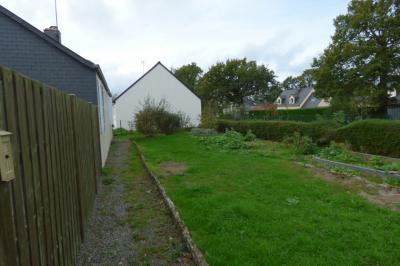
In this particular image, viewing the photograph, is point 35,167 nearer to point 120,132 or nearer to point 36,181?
point 36,181

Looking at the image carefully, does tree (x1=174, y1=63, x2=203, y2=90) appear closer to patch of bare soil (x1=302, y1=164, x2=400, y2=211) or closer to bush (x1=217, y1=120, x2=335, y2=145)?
bush (x1=217, y1=120, x2=335, y2=145)

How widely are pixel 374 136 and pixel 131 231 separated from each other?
9378mm

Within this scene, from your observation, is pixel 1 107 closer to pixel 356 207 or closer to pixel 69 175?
pixel 69 175

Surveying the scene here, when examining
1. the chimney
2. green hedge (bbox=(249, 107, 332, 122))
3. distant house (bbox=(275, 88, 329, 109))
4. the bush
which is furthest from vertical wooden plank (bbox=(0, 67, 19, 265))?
distant house (bbox=(275, 88, 329, 109))

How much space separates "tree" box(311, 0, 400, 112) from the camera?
24.5 meters

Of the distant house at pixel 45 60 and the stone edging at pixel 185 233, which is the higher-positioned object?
the distant house at pixel 45 60

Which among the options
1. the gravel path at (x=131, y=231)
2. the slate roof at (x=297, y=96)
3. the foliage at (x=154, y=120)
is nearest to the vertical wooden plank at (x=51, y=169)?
the gravel path at (x=131, y=231)

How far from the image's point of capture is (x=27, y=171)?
72.9 inches

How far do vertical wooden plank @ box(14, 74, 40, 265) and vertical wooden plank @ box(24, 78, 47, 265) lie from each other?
5 cm

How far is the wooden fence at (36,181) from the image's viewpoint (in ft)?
5.12

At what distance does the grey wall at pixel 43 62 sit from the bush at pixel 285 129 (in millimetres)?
9313

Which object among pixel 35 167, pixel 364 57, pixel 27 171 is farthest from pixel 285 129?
pixel 364 57

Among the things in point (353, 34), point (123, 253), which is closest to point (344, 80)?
point (353, 34)

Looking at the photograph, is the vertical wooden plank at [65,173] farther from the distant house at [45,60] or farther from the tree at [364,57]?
the tree at [364,57]
